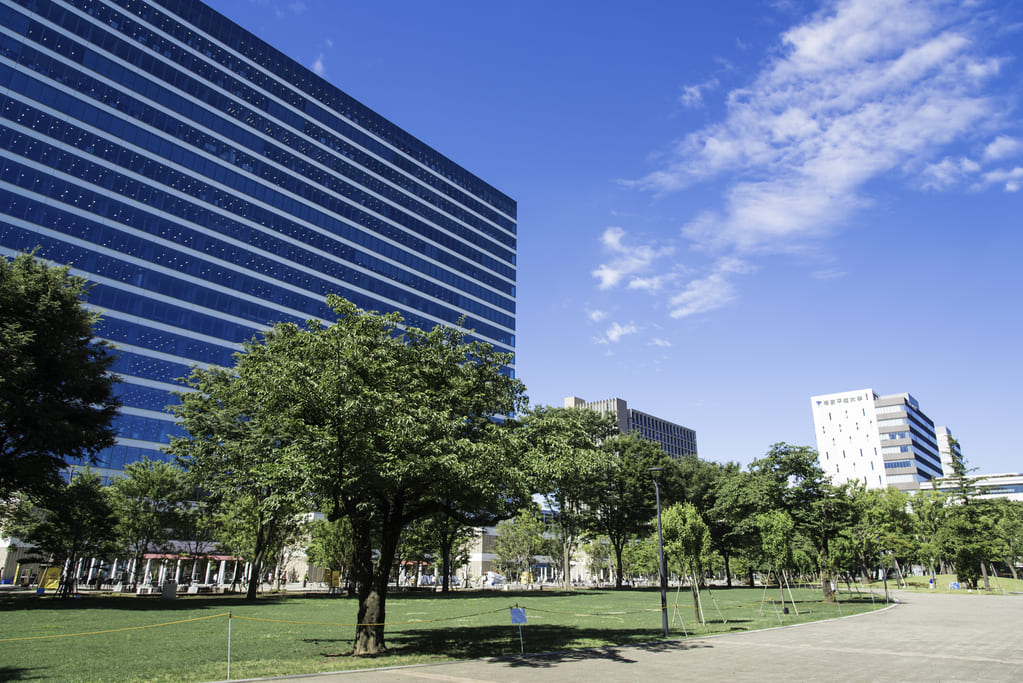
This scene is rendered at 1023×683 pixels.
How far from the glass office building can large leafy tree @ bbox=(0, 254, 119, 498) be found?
131 ft

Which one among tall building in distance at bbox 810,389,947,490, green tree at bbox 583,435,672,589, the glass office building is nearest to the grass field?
green tree at bbox 583,435,672,589

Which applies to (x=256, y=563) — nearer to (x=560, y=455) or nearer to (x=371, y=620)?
(x=371, y=620)

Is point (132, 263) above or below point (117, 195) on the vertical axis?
below

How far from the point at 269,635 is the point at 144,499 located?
114 ft

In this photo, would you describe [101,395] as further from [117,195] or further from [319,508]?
[117,195]

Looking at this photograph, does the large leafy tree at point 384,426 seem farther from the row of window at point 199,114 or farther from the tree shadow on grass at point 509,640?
the row of window at point 199,114

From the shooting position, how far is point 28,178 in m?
63.8

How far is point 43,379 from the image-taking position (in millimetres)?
31344

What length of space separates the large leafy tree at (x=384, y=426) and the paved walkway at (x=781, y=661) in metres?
5.12

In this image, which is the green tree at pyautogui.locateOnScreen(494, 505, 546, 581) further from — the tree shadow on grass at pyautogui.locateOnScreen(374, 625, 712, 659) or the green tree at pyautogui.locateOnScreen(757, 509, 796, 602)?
the tree shadow on grass at pyautogui.locateOnScreen(374, 625, 712, 659)

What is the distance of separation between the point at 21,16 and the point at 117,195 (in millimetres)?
21665

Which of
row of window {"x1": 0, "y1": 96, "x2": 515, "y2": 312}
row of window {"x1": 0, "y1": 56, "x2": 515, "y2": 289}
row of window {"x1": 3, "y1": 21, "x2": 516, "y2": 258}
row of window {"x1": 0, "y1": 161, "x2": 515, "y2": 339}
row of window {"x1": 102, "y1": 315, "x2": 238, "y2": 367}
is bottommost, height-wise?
row of window {"x1": 102, "y1": 315, "x2": 238, "y2": 367}

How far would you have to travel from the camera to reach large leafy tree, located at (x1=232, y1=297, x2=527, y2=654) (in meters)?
17.3

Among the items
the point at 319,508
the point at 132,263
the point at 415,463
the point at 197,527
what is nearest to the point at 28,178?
the point at 132,263
